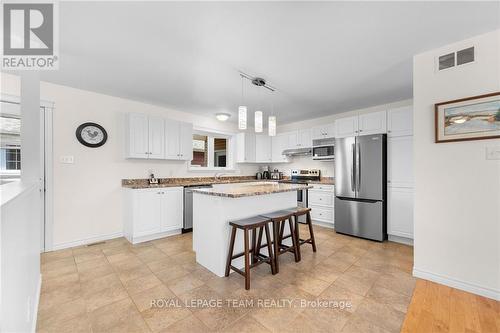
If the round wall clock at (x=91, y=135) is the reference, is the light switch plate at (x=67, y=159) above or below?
below

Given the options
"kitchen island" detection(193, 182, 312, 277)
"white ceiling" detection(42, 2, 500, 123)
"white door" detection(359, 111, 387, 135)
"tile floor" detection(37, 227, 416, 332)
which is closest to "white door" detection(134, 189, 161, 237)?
"tile floor" detection(37, 227, 416, 332)

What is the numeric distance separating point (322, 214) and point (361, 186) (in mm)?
1080

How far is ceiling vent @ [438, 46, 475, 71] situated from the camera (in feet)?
6.90

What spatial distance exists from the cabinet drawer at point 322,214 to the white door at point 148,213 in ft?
10.2

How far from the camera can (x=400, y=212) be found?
3.48m

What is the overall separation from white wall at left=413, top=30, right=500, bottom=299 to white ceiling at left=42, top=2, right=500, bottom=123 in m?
0.32

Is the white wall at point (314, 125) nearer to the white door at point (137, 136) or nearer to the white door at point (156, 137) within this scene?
the white door at point (156, 137)

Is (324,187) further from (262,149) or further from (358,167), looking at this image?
(262,149)

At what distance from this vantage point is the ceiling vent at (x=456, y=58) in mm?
2104

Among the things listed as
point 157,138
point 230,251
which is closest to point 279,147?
point 157,138

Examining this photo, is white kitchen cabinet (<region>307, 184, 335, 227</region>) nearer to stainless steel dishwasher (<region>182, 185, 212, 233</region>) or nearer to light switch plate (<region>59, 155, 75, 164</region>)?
stainless steel dishwasher (<region>182, 185, 212, 233</region>)

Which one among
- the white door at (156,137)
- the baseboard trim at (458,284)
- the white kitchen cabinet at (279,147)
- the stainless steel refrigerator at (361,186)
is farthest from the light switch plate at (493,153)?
the white door at (156,137)

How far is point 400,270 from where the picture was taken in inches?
100

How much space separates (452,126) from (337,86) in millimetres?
1519
